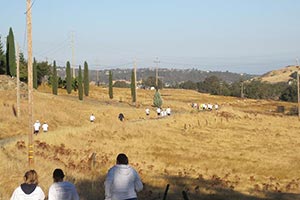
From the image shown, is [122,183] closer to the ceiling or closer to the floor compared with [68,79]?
closer to the floor

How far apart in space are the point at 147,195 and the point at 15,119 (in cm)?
3441

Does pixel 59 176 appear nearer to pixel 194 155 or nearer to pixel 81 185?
pixel 81 185

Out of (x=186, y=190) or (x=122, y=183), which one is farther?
(x=186, y=190)

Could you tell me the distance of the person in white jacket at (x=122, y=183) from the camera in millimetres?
Result: 9195

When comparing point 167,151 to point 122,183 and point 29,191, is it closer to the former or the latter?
point 122,183

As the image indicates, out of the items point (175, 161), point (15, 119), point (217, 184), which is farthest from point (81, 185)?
point (15, 119)

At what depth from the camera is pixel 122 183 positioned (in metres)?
9.22

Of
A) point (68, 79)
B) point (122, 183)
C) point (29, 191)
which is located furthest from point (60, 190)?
point (68, 79)

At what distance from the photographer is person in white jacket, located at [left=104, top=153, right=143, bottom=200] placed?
30.2ft

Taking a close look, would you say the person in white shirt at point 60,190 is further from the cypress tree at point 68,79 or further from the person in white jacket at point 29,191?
the cypress tree at point 68,79

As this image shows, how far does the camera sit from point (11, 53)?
75.2 meters

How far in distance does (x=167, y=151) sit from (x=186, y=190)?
17.2 metres

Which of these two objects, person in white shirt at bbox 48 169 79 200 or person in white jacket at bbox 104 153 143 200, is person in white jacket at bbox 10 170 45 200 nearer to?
person in white shirt at bbox 48 169 79 200

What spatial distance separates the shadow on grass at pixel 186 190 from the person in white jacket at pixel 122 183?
4.90 m
